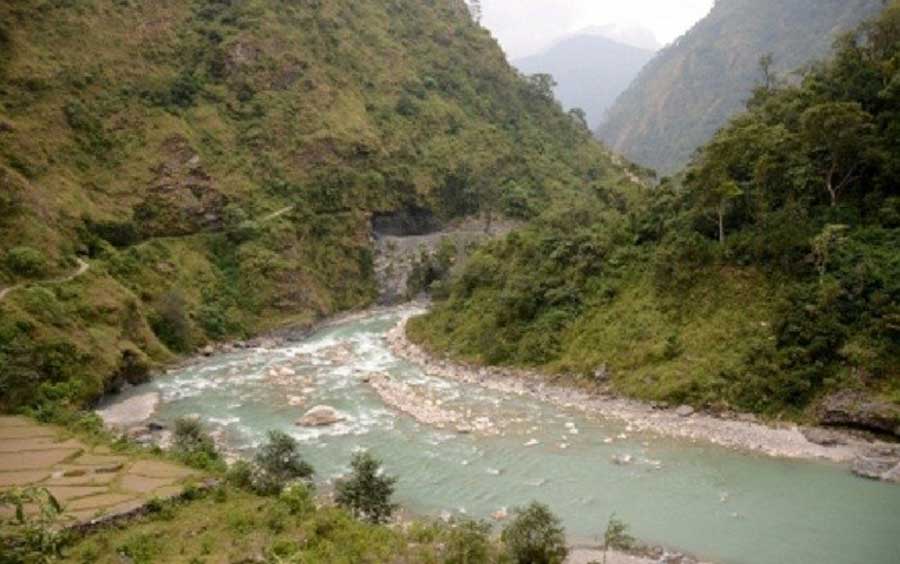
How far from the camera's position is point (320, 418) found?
3453cm

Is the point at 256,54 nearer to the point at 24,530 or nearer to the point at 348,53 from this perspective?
the point at 348,53

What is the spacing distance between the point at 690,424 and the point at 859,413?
6704mm

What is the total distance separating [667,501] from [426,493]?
342 inches

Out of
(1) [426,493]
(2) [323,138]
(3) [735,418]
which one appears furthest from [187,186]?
(3) [735,418]

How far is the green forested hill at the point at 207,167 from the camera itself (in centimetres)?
4456

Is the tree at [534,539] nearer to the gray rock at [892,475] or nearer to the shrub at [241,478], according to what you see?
the shrub at [241,478]

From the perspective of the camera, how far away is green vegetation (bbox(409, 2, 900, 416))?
31594 millimetres

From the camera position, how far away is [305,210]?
71.8 m

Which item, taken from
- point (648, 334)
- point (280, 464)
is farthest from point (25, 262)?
point (648, 334)

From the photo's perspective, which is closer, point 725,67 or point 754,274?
point 754,274

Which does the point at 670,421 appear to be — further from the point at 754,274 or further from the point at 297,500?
the point at 297,500

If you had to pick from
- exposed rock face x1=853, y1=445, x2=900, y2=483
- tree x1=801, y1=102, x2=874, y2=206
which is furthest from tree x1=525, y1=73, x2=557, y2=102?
exposed rock face x1=853, y1=445, x2=900, y2=483

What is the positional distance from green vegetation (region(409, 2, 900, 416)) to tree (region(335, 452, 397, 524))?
17641 mm

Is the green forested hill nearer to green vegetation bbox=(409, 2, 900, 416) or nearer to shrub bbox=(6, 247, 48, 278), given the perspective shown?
shrub bbox=(6, 247, 48, 278)
